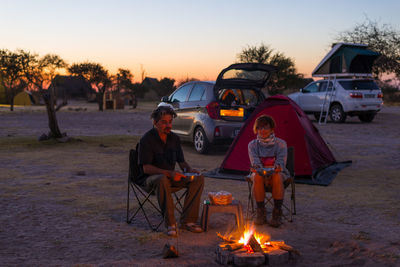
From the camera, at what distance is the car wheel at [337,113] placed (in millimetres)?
20239

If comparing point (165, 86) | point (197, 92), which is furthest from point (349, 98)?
point (165, 86)

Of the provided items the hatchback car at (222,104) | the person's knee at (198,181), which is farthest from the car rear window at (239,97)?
the person's knee at (198,181)

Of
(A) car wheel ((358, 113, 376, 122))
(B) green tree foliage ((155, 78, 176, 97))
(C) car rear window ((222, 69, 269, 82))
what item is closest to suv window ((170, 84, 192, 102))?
(C) car rear window ((222, 69, 269, 82))

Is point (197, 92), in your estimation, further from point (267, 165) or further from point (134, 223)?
point (134, 223)

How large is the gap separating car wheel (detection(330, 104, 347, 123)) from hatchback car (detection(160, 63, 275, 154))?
35.8 feet

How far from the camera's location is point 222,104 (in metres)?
10.3

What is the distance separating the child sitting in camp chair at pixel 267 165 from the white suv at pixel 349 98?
1521 centimetres

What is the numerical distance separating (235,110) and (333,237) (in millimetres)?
5814

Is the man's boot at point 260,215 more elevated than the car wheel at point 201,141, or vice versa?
the car wheel at point 201,141

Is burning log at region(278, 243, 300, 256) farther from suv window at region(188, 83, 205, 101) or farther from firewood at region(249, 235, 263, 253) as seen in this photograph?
suv window at region(188, 83, 205, 101)

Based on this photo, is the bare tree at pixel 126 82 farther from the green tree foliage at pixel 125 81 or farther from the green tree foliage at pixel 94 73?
the green tree foliage at pixel 94 73

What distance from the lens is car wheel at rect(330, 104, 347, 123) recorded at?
66.4 feet

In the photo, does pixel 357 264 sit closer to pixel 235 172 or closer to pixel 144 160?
pixel 144 160

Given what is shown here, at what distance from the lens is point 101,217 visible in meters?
5.37
